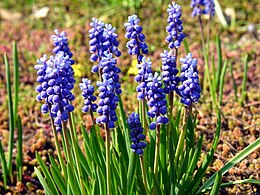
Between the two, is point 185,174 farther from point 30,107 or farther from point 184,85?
point 30,107

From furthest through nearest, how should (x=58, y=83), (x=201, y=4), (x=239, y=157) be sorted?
(x=201, y=4) → (x=239, y=157) → (x=58, y=83)

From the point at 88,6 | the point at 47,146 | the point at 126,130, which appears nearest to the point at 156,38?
the point at 88,6

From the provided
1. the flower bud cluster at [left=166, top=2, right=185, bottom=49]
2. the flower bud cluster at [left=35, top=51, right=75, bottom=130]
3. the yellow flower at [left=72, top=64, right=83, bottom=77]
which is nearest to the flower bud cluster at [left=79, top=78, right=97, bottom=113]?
the flower bud cluster at [left=35, top=51, right=75, bottom=130]

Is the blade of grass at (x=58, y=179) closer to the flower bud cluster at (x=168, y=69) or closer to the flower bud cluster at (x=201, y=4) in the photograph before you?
the flower bud cluster at (x=168, y=69)

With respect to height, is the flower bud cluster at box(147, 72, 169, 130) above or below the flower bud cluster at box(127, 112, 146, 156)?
above

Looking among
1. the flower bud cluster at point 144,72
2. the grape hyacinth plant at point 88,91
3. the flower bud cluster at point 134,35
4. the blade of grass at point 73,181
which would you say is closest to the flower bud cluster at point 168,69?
the flower bud cluster at point 144,72

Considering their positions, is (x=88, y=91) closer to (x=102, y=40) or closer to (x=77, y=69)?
(x=102, y=40)

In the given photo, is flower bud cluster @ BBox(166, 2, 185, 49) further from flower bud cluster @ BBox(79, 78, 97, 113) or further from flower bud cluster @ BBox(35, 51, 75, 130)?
flower bud cluster @ BBox(35, 51, 75, 130)

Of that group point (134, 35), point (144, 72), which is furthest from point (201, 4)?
point (144, 72)
